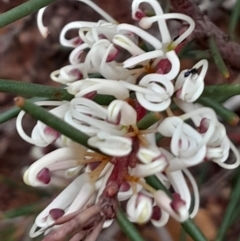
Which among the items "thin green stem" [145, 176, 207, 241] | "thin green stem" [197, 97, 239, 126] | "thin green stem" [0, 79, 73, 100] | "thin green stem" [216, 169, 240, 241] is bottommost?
"thin green stem" [216, 169, 240, 241]

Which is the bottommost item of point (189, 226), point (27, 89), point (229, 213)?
point (229, 213)

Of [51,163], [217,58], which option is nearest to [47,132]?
[51,163]

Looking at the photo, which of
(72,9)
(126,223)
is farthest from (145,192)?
(72,9)

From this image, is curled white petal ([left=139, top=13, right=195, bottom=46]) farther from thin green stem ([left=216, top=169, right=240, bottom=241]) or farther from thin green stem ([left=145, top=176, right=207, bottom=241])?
thin green stem ([left=216, top=169, right=240, bottom=241])

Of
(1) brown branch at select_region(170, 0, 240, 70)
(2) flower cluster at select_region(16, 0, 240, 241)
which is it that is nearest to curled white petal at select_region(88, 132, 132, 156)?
(2) flower cluster at select_region(16, 0, 240, 241)

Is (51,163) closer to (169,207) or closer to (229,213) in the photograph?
(169,207)

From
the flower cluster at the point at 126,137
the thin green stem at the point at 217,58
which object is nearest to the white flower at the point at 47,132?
the flower cluster at the point at 126,137
